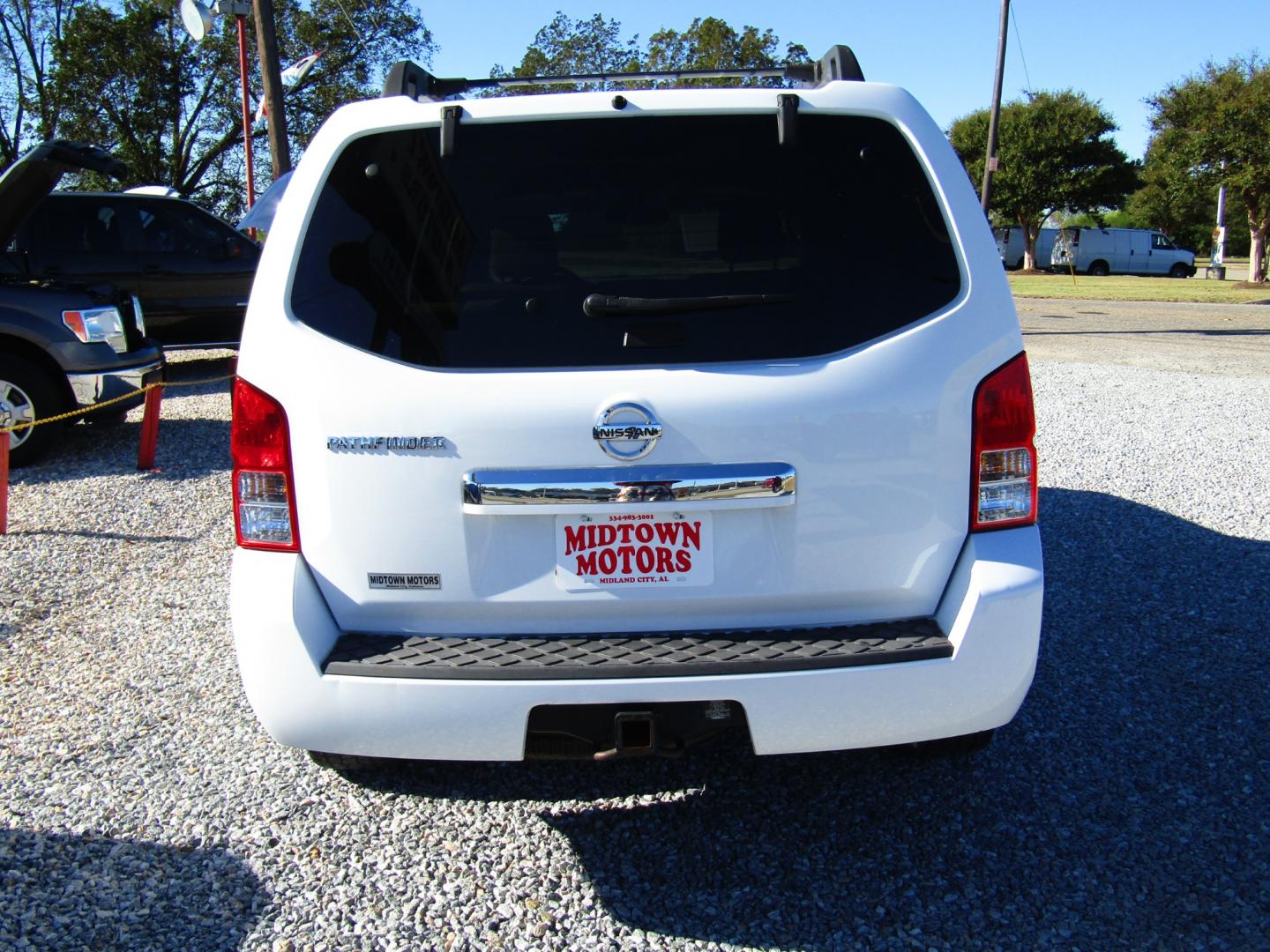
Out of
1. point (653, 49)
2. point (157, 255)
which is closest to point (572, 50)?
point (653, 49)

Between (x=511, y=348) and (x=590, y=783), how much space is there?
1.48 metres

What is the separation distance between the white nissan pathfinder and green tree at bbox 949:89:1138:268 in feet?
173

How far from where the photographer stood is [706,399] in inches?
89.0

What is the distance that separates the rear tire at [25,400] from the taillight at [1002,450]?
704 cm

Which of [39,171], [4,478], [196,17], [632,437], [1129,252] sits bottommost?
[4,478]

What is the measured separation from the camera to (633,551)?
2305 mm

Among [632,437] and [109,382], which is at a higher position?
[632,437]

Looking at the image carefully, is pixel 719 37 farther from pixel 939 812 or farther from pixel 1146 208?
pixel 1146 208

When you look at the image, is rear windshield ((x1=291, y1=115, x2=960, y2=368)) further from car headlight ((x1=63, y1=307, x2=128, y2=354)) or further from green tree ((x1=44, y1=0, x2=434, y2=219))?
green tree ((x1=44, y1=0, x2=434, y2=219))

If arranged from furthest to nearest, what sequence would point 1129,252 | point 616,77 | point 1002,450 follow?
1. point 1129,252
2. point 616,77
3. point 1002,450

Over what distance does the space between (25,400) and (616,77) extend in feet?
19.4

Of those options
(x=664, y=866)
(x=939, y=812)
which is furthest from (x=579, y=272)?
(x=939, y=812)

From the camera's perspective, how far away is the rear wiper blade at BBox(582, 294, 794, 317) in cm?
231

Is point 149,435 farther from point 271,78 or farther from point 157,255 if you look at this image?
point 271,78
